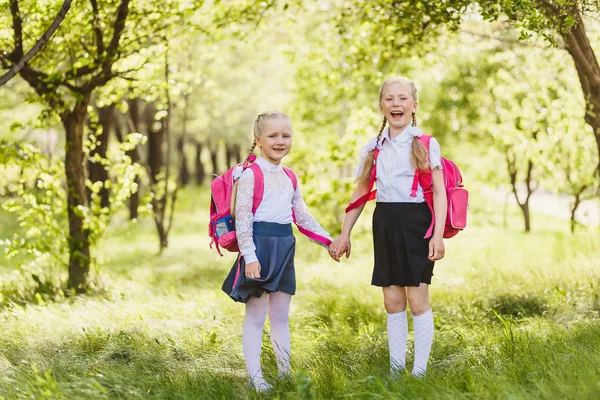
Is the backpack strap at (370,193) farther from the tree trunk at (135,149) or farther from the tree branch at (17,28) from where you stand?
the tree trunk at (135,149)

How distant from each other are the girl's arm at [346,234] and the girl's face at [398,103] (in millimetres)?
491

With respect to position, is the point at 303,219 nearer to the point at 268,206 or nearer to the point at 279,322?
the point at 268,206

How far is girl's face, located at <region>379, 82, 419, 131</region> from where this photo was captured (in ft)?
14.8

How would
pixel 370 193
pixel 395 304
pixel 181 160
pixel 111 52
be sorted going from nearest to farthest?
pixel 395 304 < pixel 370 193 < pixel 111 52 < pixel 181 160

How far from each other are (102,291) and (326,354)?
3.64 meters

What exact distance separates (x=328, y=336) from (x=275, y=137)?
1895 mm

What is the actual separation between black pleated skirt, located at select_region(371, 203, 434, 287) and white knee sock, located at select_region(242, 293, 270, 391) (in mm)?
764

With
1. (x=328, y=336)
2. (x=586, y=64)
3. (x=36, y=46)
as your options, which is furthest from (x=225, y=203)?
(x=586, y=64)

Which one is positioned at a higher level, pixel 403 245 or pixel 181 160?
pixel 181 160

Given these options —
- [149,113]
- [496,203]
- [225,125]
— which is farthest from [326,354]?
[496,203]

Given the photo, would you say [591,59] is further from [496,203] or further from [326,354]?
[496,203]

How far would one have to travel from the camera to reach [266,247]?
4488mm

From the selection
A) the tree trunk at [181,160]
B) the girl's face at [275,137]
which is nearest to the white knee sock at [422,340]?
the girl's face at [275,137]

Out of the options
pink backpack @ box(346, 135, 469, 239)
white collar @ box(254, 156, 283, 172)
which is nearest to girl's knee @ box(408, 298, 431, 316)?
pink backpack @ box(346, 135, 469, 239)
